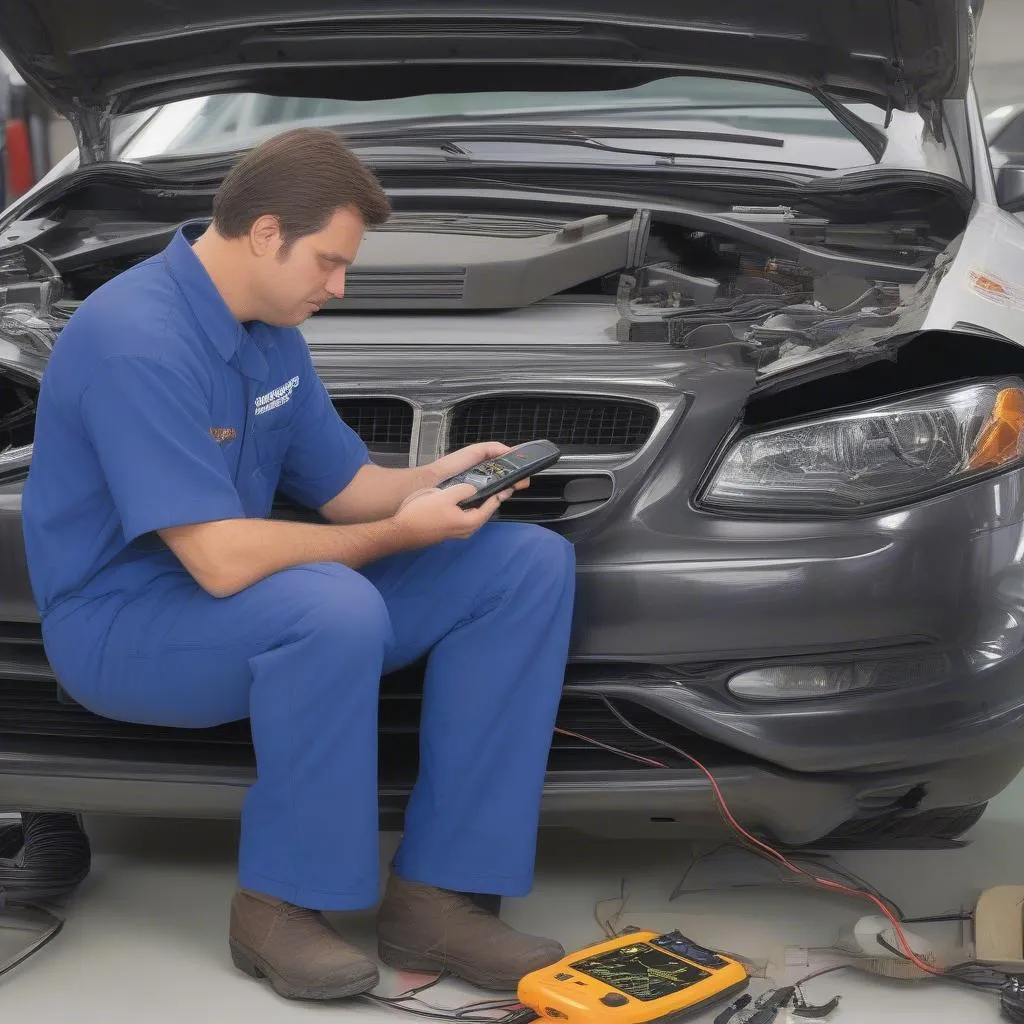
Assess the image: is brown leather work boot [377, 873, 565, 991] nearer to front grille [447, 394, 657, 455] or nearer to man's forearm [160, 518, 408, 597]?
man's forearm [160, 518, 408, 597]

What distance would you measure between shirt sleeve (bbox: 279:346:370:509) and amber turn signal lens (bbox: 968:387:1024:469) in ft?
2.79

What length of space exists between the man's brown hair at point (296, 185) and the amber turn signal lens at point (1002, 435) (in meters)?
0.86

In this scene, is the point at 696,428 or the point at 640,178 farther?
the point at 640,178

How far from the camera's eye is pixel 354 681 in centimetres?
192

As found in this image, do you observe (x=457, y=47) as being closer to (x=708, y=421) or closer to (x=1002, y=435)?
(x=708, y=421)

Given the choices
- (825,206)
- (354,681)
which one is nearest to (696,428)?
(354,681)

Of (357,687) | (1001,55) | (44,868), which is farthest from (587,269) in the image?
(1001,55)

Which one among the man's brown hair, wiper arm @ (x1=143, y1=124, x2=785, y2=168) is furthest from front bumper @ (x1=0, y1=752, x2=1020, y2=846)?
wiper arm @ (x1=143, y1=124, x2=785, y2=168)

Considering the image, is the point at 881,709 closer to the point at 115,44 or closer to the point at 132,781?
the point at 132,781

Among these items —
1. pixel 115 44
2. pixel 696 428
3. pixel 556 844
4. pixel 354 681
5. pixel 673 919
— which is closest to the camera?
pixel 354 681

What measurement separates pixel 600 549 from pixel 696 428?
0.67 ft

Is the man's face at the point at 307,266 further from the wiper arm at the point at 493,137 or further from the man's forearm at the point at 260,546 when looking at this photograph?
the wiper arm at the point at 493,137

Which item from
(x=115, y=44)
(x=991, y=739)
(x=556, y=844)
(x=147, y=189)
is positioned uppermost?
(x=115, y=44)

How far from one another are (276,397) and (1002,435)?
967 millimetres
